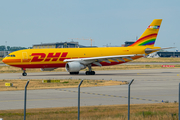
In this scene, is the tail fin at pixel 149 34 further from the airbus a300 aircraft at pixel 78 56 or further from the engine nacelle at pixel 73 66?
the engine nacelle at pixel 73 66

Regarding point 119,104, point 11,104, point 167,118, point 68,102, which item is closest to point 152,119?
point 167,118

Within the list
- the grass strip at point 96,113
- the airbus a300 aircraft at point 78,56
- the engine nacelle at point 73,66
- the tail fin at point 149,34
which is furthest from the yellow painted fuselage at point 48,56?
the grass strip at point 96,113

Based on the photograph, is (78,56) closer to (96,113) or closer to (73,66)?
(73,66)

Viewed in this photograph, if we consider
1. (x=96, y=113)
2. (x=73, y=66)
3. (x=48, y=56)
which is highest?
(x=48, y=56)

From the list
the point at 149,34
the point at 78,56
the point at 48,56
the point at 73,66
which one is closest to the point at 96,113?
the point at 73,66

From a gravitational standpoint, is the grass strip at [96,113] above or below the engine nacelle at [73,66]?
below

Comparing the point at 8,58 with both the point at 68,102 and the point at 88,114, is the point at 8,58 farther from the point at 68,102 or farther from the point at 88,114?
the point at 88,114

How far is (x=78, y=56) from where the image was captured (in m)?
47.8

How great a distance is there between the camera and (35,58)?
1753 inches

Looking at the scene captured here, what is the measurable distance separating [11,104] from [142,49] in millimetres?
35658

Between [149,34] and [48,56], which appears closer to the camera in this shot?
[48,56]

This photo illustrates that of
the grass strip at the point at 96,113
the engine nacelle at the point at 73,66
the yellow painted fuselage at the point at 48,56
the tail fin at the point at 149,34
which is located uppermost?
the tail fin at the point at 149,34

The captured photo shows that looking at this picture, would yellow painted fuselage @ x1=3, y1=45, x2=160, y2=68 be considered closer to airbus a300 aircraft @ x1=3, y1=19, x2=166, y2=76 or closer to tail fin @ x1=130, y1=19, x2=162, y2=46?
airbus a300 aircraft @ x1=3, y1=19, x2=166, y2=76

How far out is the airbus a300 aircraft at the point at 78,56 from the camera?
44.4 meters
